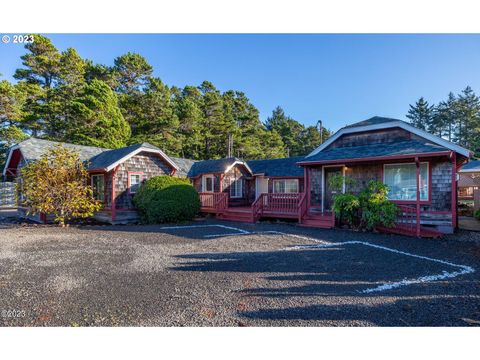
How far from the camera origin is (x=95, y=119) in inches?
910

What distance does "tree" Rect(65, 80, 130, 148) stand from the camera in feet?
74.6

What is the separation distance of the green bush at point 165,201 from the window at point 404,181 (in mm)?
9104

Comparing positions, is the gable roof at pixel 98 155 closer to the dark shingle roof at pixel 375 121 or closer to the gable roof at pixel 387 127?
the gable roof at pixel 387 127

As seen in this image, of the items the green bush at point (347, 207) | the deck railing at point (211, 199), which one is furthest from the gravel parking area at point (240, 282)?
the deck railing at point (211, 199)

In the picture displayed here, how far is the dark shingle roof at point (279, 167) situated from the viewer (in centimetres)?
1689

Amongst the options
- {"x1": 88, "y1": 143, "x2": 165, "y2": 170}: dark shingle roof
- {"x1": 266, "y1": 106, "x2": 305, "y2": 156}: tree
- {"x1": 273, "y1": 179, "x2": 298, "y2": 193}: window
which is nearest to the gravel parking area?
{"x1": 88, "y1": 143, "x2": 165, "y2": 170}: dark shingle roof

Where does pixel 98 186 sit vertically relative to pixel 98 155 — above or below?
below

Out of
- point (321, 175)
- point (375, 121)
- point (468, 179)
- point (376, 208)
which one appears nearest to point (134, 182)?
point (321, 175)

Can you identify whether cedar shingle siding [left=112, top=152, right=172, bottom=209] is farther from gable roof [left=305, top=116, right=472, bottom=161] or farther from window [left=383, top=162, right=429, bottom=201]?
window [left=383, top=162, right=429, bottom=201]

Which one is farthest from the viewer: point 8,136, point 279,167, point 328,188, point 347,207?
point 8,136

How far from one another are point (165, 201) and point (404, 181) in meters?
10.6

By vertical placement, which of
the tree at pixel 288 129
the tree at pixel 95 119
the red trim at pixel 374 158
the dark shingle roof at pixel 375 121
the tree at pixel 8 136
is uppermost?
the tree at pixel 288 129

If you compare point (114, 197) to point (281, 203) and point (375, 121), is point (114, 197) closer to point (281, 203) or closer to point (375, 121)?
point (281, 203)

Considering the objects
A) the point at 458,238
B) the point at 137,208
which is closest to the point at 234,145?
the point at 137,208
